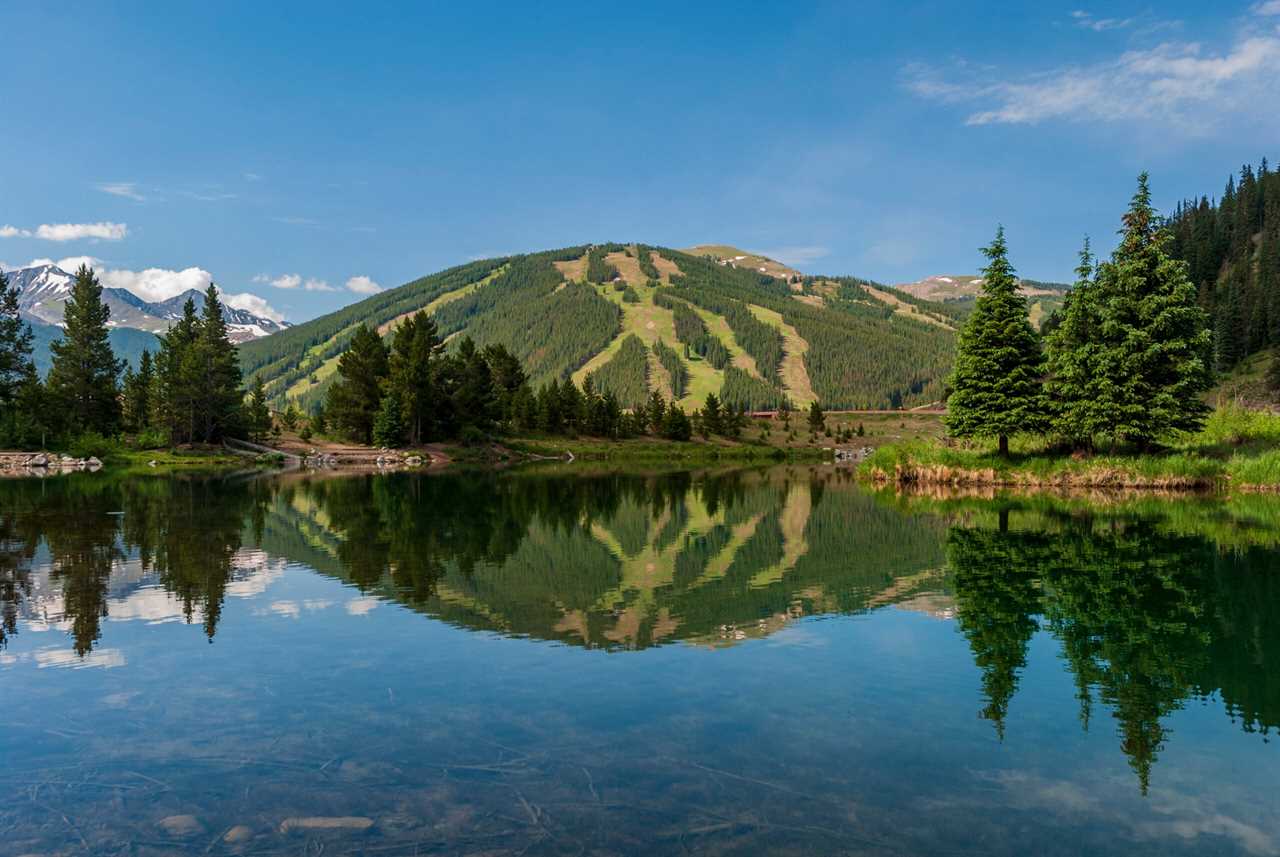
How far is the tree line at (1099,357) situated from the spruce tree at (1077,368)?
0.07 metres

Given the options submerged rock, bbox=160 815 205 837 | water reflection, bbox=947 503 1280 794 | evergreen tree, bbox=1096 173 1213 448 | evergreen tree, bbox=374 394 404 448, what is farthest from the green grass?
submerged rock, bbox=160 815 205 837

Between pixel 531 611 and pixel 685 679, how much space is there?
19.3 feet

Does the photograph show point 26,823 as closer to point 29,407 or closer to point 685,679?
point 685,679

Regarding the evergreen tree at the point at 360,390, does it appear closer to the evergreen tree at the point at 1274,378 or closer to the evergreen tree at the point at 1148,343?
the evergreen tree at the point at 1148,343

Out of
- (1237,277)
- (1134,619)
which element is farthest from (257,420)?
(1237,277)

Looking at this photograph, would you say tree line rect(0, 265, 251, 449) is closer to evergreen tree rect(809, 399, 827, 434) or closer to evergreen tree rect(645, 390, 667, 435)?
evergreen tree rect(645, 390, 667, 435)

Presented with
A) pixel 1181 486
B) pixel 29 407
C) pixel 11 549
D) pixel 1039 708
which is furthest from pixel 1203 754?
pixel 29 407

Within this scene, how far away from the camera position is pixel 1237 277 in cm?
15688

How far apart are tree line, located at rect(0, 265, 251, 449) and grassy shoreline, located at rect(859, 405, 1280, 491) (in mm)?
74755

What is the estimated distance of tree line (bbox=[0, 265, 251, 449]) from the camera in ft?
285

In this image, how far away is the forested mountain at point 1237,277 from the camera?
431ft

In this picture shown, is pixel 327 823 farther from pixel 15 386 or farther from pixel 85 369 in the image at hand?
pixel 85 369

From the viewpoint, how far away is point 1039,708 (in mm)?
11477

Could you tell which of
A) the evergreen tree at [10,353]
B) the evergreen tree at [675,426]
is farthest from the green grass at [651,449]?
the evergreen tree at [10,353]
